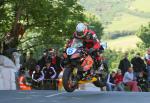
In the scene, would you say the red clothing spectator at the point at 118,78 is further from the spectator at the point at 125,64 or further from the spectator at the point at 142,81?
the spectator at the point at 142,81

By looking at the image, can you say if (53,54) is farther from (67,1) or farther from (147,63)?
(67,1)

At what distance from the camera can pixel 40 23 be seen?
109 ft

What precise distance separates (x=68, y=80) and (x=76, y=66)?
0.58 meters

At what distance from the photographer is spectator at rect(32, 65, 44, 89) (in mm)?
21641

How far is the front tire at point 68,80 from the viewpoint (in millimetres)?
14242

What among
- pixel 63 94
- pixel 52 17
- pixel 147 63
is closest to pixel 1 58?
pixel 147 63

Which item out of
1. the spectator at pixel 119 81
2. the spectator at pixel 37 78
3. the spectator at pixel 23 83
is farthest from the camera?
the spectator at pixel 119 81

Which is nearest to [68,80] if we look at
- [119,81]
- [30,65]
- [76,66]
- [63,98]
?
[76,66]

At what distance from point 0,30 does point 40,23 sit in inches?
94.7

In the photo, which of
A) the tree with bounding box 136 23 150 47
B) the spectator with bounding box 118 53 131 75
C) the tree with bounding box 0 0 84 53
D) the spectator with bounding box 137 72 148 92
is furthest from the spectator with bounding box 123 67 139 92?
the tree with bounding box 136 23 150 47

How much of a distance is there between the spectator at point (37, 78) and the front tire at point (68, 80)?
7.13 m

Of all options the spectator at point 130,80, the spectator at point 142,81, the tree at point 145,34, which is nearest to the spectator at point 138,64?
the spectator at point 142,81

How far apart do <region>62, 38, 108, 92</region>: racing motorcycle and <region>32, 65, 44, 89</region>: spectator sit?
639 cm

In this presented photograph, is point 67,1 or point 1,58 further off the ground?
point 67,1
